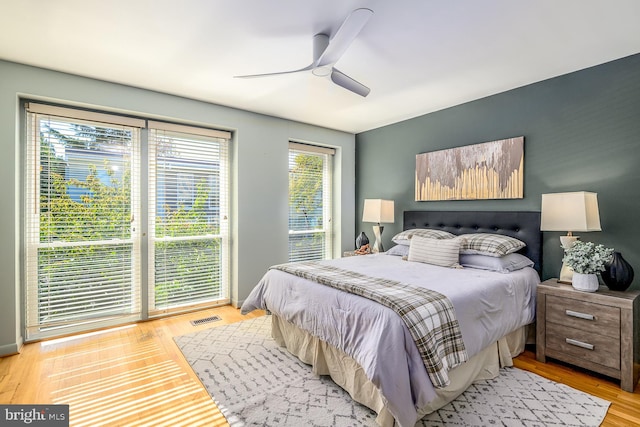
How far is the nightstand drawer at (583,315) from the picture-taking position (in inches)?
85.0

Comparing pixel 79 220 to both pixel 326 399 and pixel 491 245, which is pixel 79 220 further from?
pixel 491 245

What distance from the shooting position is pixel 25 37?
88.9 inches

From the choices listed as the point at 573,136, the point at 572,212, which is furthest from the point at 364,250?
the point at 573,136

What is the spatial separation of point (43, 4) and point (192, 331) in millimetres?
2834

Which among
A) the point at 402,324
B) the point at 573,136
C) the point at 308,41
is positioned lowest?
the point at 402,324

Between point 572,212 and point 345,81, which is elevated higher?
point 345,81

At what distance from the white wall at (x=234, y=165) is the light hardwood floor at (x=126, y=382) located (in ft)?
1.66

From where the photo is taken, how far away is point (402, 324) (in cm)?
168

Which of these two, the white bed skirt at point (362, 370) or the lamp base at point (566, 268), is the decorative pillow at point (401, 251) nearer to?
the white bed skirt at point (362, 370)

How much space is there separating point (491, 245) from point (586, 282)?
0.70 m

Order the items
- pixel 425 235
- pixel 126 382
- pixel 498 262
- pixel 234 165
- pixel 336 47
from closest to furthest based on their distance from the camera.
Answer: pixel 336 47 < pixel 126 382 < pixel 498 262 < pixel 425 235 < pixel 234 165

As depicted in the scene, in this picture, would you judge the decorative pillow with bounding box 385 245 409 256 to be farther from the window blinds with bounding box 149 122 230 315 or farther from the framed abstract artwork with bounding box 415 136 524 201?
the window blinds with bounding box 149 122 230 315

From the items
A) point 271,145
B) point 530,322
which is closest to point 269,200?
point 271,145

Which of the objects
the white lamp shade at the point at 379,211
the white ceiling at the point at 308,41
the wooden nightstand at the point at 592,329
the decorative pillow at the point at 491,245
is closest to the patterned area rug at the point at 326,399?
the wooden nightstand at the point at 592,329
